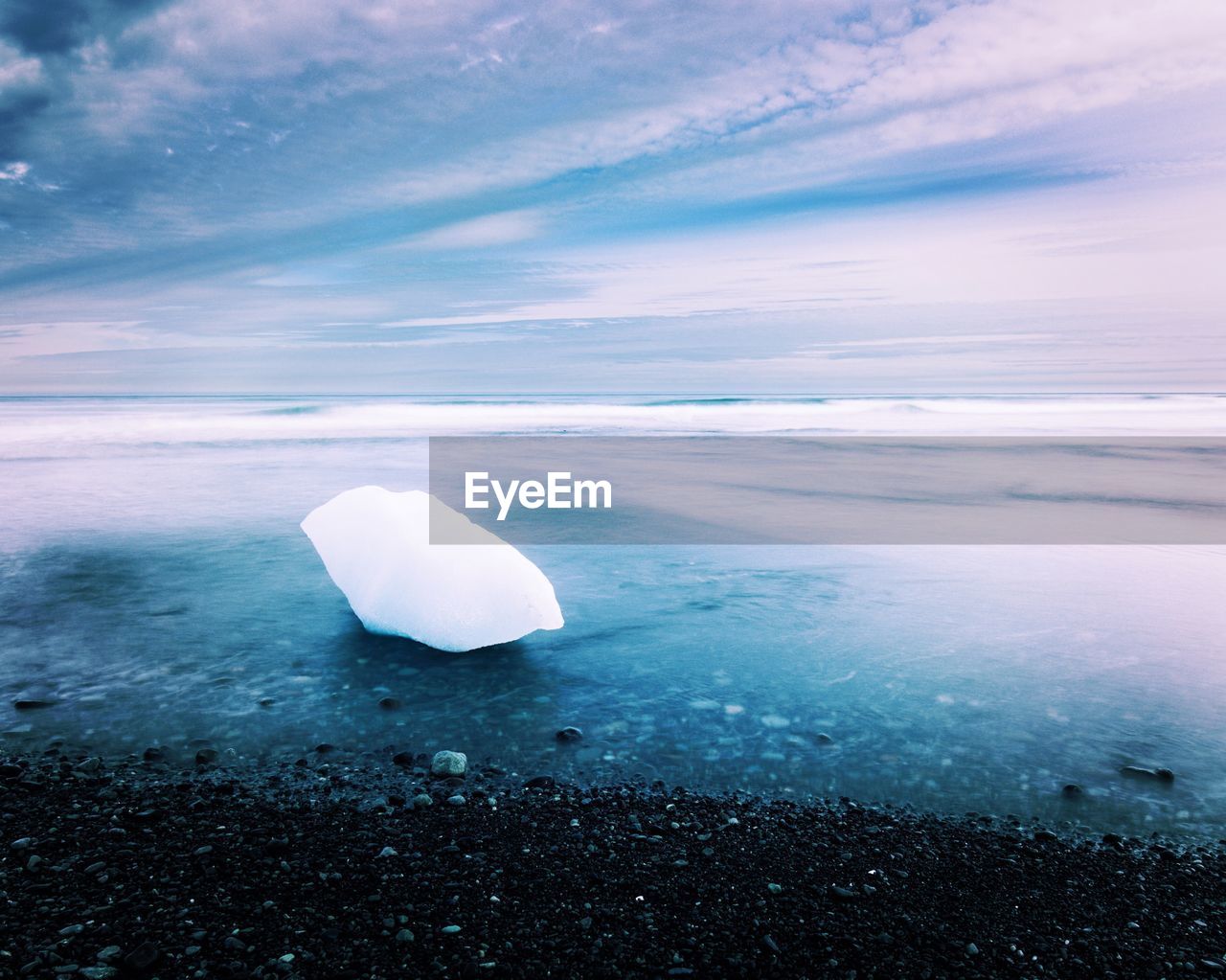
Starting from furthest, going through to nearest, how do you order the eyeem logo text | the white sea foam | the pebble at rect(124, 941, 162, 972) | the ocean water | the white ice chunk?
the white sea foam, the eyeem logo text, the white ice chunk, the ocean water, the pebble at rect(124, 941, 162, 972)

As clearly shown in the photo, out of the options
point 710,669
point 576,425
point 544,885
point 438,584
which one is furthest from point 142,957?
point 576,425

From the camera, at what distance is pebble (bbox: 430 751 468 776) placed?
3.16 metres

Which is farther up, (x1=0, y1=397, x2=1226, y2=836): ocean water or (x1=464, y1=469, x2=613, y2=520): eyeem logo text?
(x1=464, y1=469, x2=613, y2=520): eyeem logo text

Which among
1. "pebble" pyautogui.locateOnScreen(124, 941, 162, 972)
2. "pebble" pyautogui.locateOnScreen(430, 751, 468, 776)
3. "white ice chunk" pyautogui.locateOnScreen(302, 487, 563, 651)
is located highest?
"white ice chunk" pyautogui.locateOnScreen(302, 487, 563, 651)

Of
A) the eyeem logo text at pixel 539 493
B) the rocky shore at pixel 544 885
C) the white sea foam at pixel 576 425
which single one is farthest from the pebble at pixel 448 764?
the white sea foam at pixel 576 425

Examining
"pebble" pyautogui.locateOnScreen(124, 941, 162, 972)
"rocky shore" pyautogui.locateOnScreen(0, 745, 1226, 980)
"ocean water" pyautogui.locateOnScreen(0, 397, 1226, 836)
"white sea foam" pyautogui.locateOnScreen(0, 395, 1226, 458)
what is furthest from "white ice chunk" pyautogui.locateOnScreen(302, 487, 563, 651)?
"white sea foam" pyautogui.locateOnScreen(0, 395, 1226, 458)

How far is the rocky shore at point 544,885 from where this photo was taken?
2115mm

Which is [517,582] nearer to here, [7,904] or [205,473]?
[7,904]

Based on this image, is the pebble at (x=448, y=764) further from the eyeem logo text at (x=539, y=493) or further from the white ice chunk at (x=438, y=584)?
the eyeem logo text at (x=539, y=493)

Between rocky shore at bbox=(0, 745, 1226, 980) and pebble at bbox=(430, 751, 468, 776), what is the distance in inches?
1.5
